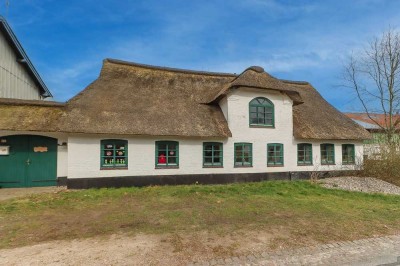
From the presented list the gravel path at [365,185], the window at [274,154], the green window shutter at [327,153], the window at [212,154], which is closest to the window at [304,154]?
the green window shutter at [327,153]

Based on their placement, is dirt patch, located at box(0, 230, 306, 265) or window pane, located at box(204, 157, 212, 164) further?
window pane, located at box(204, 157, 212, 164)

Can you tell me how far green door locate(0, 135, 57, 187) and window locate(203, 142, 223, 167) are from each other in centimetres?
761

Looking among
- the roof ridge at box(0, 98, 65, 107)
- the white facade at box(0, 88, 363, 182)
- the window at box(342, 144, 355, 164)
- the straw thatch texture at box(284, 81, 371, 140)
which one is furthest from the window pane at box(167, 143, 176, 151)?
the window at box(342, 144, 355, 164)

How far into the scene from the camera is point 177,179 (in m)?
13.2

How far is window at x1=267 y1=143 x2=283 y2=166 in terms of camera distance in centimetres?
1504

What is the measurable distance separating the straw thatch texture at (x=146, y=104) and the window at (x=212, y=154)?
80 centimetres

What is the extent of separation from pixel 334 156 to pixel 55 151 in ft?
54.1

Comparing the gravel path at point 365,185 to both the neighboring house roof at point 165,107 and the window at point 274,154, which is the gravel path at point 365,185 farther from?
the neighboring house roof at point 165,107

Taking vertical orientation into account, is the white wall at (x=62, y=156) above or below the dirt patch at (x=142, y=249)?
above

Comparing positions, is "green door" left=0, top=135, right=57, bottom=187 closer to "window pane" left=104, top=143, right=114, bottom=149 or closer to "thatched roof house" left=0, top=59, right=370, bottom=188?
"thatched roof house" left=0, top=59, right=370, bottom=188

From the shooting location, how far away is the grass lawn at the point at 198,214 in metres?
6.17

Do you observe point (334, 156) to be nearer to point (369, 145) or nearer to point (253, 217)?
point (369, 145)

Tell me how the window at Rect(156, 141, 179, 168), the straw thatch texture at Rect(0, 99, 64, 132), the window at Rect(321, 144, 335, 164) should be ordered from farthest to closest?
the window at Rect(321, 144, 335, 164) < the window at Rect(156, 141, 179, 168) < the straw thatch texture at Rect(0, 99, 64, 132)

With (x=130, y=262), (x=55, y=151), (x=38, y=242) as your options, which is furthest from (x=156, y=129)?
(x=130, y=262)
